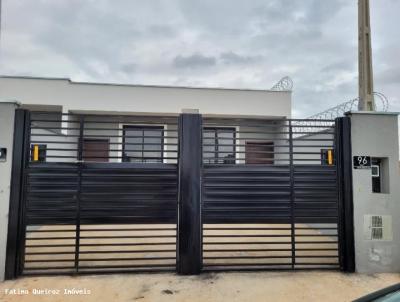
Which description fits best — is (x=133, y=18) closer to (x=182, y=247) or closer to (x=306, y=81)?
(x=182, y=247)

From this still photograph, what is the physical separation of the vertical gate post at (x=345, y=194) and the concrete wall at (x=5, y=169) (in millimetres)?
4542

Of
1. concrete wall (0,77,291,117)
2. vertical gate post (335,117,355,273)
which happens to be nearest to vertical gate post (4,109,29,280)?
vertical gate post (335,117,355,273)

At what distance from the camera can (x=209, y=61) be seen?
381 inches

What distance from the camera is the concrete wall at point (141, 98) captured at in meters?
9.36

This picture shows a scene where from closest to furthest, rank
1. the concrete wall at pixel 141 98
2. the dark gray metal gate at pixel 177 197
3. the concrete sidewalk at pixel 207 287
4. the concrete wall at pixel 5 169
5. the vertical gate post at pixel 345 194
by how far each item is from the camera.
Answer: the concrete sidewalk at pixel 207 287 < the concrete wall at pixel 5 169 < the dark gray metal gate at pixel 177 197 < the vertical gate post at pixel 345 194 < the concrete wall at pixel 141 98

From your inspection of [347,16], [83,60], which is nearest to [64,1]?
[83,60]

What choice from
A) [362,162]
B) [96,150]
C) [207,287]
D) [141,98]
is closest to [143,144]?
[96,150]

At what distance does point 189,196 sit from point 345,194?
7.43ft

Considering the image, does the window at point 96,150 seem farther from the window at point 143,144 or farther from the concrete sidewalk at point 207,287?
the concrete sidewalk at point 207,287

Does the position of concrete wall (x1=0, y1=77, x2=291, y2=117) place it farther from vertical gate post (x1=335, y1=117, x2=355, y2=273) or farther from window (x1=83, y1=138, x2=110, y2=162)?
vertical gate post (x1=335, y1=117, x2=355, y2=273)

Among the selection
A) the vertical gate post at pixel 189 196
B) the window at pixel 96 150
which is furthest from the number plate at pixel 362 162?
the window at pixel 96 150

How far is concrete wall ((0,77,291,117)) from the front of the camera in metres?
9.36

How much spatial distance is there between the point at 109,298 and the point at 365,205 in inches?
142

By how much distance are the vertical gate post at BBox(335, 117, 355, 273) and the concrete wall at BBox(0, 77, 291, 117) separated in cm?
631
